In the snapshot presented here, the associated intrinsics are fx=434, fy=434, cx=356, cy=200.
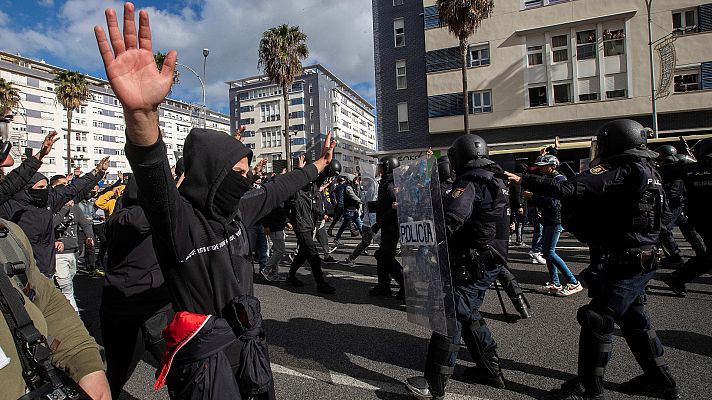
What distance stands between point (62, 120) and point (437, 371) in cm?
7360

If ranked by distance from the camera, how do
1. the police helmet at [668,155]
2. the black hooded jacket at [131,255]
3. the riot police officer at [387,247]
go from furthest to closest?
the police helmet at [668,155], the riot police officer at [387,247], the black hooded jacket at [131,255]

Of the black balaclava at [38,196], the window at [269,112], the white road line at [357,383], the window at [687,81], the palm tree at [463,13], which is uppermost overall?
the window at [269,112]

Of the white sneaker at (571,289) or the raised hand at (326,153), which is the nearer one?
the raised hand at (326,153)

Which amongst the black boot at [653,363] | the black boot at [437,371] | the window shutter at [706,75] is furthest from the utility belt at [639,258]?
the window shutter at [706,75]

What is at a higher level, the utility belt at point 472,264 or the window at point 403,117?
the window at point 403,117

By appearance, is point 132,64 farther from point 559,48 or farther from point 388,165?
point 559,48

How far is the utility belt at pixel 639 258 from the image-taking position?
2980 millimetres

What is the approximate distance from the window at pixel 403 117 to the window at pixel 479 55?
5125 mm

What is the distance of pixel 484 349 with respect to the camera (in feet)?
11.1

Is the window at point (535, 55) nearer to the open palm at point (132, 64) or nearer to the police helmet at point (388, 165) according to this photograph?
the police helmet at point (388, 165)

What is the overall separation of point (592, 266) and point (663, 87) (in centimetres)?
2471

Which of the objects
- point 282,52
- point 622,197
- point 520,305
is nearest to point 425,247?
point 622,197

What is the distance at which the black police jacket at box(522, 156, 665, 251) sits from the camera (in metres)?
3.05

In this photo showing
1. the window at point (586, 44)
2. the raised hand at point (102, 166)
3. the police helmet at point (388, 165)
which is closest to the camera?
the raised hand at point (102, 166)
